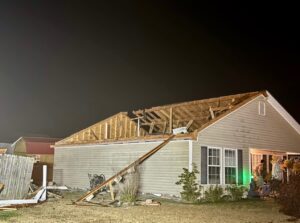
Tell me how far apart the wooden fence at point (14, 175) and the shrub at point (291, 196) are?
946 cm

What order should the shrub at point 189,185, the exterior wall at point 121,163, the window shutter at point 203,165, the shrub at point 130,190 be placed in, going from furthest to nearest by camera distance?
the exterior wall at point 121,163, the window shutter at point 203,165, the shrub at point 189,185, the shrub at point 130,190

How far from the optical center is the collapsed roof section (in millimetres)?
20594

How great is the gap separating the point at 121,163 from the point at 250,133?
22.4 feet

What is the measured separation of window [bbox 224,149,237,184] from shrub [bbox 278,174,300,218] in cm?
492

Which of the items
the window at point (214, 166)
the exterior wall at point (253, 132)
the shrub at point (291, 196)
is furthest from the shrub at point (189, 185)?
the shrub at point (291, 196)

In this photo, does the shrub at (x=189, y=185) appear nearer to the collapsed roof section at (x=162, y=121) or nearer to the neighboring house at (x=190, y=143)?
the neighboring house at (x=190, y=143)

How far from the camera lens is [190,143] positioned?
59.2ft

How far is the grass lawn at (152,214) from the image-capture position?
12.4 m

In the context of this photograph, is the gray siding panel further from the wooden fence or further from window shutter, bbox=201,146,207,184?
the wooden fence

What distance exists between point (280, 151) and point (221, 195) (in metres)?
6.05

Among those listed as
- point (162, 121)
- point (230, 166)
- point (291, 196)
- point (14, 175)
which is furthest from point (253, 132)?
point (14, 175)

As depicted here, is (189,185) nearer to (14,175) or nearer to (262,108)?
(262,108)

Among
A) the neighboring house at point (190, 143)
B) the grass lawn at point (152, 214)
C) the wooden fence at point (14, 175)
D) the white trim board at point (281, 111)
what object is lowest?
the grass lawn at point (152, 214)

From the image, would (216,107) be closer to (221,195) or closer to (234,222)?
(221,195)
